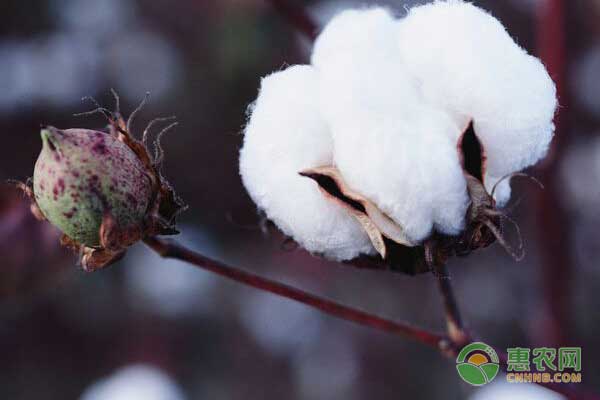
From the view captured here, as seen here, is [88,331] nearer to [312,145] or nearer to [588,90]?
[588,90]

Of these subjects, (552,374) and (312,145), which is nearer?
(312,145)

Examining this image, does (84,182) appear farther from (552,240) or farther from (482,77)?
(552,240)

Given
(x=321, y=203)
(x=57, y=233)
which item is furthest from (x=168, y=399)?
(x=321, y=203)

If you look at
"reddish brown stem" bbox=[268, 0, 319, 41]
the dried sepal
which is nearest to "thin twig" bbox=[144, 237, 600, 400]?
the dried sepal

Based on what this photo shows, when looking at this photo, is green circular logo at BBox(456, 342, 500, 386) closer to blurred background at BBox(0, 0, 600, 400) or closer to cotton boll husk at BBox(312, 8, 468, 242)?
cotton boll husk at BBox(312, 8, 468, 242)

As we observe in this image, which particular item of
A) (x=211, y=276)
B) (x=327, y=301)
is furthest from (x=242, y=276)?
(x=211, y=276)

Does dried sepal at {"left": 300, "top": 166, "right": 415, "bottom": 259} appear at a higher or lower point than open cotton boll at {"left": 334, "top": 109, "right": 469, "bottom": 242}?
lower

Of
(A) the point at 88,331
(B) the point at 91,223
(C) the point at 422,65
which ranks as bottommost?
(A) the point at 88,331
